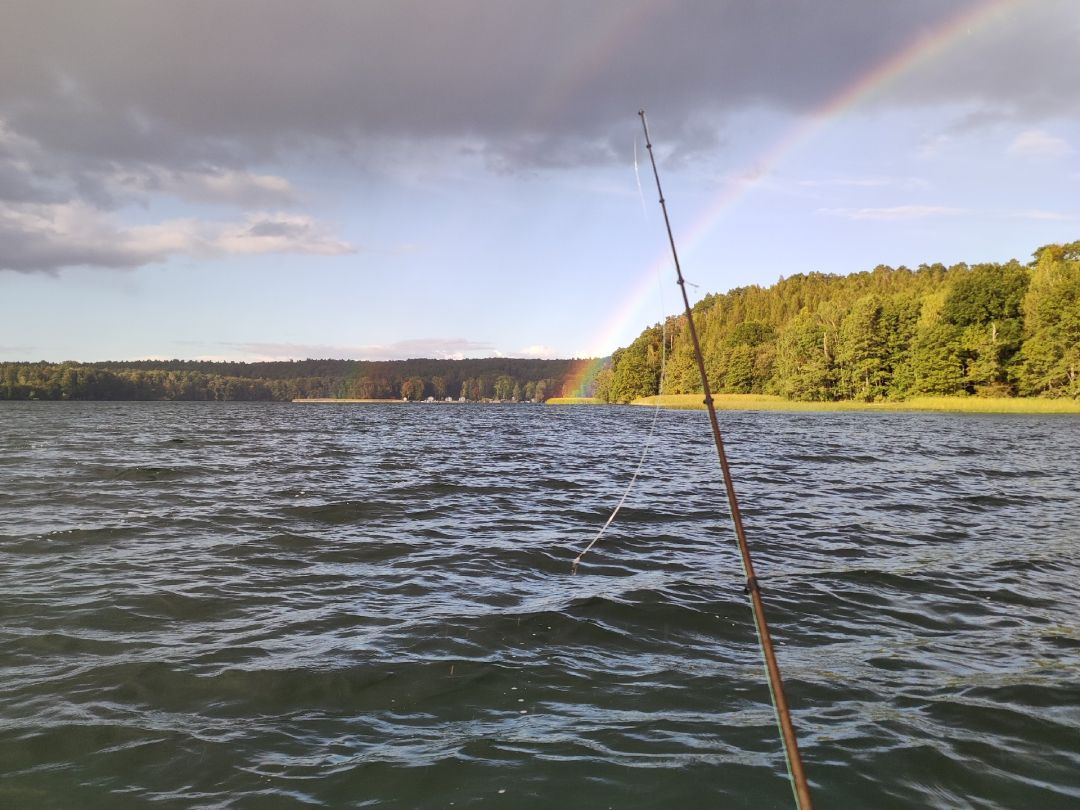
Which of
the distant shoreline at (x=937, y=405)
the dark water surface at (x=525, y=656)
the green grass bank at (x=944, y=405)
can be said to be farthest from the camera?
the distant shoreline at (x=937, y=405)

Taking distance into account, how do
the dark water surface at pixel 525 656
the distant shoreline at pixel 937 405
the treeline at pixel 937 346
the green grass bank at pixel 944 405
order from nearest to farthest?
the dark water surface at pixel 525 656, the green grass bank at pixel 944 405, the distant shoreline at pixel 937 405, the treeline at pixel 937 346

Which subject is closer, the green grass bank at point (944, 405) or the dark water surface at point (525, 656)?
the dark water surface at point (525, 656)

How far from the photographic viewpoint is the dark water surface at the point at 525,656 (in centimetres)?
496

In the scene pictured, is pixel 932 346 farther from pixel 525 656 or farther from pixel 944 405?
pixel 525 656

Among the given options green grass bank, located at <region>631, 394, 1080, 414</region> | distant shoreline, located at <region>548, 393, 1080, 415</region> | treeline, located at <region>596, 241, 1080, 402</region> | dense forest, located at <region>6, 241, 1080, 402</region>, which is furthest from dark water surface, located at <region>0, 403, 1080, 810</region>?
treeline, located at <region>596, 241, 1080, 402</region>

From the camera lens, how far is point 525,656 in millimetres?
7328

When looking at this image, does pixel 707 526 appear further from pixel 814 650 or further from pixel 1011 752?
pixel 1011 752

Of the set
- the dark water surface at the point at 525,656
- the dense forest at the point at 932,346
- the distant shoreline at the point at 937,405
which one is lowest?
the dark water surface at the point at 525,656

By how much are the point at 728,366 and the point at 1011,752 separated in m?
158

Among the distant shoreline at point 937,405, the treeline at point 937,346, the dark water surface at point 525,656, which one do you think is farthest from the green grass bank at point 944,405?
the dark water surface at point 525,656

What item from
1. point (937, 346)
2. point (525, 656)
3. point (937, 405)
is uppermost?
point (937, 346)

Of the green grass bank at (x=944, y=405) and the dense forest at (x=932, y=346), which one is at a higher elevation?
the dense forest at (x=932, y=346)

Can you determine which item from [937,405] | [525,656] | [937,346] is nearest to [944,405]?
[937,405]

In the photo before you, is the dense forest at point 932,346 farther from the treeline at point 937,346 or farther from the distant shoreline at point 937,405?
the distant shoreline at point 937,405
